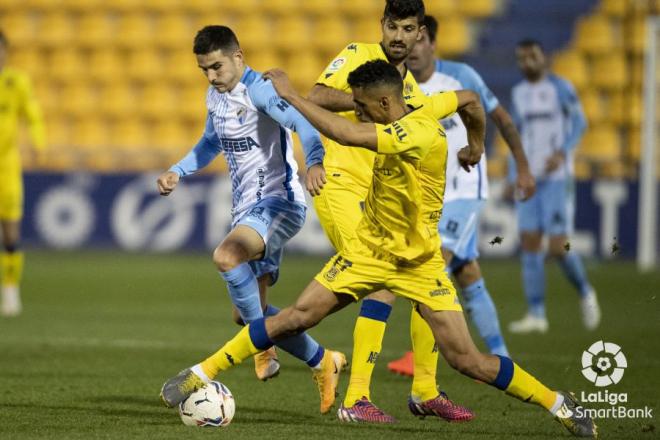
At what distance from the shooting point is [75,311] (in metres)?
11.4

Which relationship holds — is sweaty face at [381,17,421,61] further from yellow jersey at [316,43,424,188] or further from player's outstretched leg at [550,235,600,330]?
player's outstretched leg at [550,235,600,330]

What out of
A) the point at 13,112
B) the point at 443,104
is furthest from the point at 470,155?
the point at 13,112

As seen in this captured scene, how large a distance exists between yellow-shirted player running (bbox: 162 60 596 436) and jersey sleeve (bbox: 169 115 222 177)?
144 centimetres

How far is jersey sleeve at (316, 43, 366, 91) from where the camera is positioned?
6305mm

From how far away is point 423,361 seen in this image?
6.32 metres

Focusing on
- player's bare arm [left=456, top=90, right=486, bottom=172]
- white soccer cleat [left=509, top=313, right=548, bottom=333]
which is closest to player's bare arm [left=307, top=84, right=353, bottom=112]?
player's bare arm [left=456, top=90, right=486, bottom=172]

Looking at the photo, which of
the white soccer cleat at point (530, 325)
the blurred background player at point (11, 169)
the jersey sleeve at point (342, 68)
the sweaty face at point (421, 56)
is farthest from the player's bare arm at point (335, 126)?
the blurred background player at point (11, 169)

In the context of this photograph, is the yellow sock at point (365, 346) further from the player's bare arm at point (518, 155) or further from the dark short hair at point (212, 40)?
the dark short hair at point (212, 40)

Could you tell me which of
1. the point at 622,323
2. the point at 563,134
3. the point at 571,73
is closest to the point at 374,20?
the point at 571,73

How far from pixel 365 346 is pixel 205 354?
264cm

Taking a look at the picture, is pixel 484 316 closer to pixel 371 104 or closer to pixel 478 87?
pixel 478 87

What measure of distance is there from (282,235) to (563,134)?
Result: 203 inches

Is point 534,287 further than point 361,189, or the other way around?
point 534,287

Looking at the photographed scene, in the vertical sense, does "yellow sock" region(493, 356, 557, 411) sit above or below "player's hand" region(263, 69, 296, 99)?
below
